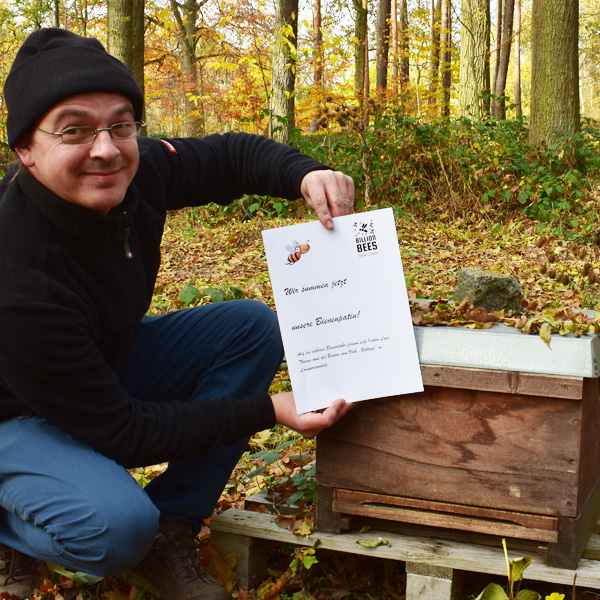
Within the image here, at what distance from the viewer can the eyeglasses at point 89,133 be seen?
176 centimetres

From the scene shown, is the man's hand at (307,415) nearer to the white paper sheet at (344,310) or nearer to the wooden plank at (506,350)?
the white paper sheet at (344,310)

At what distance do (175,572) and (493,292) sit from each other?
49.8 inches

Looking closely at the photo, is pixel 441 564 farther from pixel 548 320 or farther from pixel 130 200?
pixel 130 200

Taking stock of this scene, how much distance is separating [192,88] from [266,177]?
16.3 meters

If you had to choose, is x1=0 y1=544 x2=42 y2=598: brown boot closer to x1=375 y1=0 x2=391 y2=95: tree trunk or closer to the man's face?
the man's face

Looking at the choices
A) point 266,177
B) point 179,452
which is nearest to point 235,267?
point 266,177

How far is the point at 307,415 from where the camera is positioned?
183 cm

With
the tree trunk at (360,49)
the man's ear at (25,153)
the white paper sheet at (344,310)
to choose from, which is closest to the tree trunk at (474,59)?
the tree trunk at (360,49)

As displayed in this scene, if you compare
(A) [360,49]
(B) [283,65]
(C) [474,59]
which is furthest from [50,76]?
(A) [360,49]

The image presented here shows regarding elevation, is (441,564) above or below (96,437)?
below

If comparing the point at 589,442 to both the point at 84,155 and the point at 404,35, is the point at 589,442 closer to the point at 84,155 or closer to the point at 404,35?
the point at 84,155

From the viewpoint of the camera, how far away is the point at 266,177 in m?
2.35

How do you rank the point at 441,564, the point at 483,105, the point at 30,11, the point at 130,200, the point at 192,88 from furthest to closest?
the point at 192,88
the point at 30,11
the point at 483,105
the point at 130,200
the point at 441,564

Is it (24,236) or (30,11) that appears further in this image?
(30,11)
